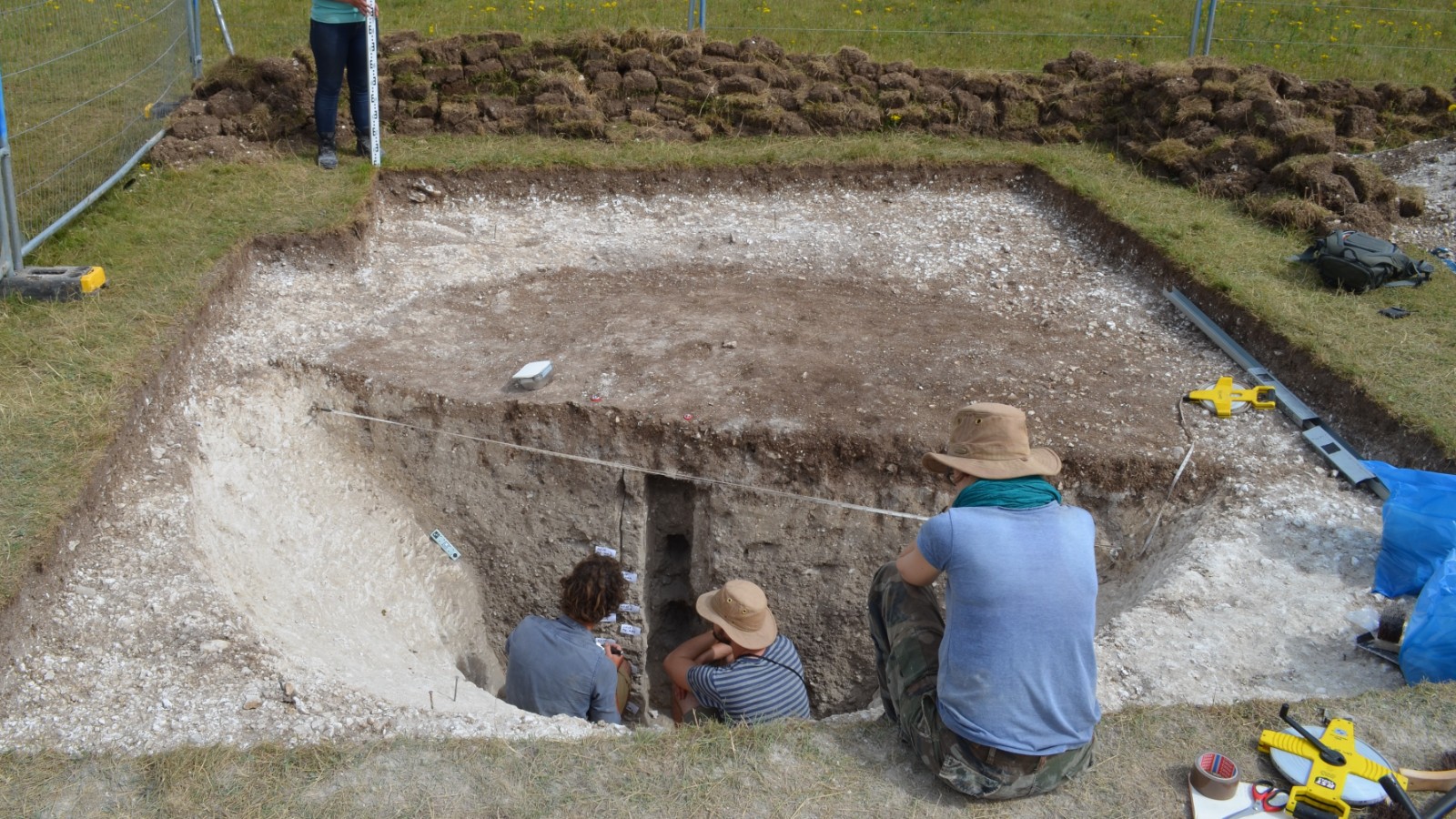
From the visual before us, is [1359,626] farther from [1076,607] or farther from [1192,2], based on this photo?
[1192,2]

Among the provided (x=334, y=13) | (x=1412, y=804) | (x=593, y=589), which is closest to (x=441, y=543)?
(x=593, y=589)

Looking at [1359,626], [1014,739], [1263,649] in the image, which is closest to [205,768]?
[1014,739]

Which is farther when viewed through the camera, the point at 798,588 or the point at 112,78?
the point at 112,78

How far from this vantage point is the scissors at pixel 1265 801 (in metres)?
3.73

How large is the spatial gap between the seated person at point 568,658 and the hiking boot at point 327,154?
5608mm

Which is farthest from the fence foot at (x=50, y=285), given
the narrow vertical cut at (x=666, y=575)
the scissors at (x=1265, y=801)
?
the scissors at (x=1265, y=801)

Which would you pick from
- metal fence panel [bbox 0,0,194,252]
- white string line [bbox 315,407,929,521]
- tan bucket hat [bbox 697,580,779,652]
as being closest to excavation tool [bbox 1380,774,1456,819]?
tan bucket hat [bbox 697,580,779,652]

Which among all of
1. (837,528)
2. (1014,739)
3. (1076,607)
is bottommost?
(837,528)

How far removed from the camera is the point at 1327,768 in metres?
3.80

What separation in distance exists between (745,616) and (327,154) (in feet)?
20.2

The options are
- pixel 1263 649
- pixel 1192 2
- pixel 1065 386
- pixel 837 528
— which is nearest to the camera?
pixel 1263 649

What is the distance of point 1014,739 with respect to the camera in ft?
11.8

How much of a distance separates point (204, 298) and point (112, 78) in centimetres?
285

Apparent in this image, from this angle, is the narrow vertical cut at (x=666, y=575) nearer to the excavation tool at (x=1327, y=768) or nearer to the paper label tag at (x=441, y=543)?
the paper label tag at (x=441, y=543)
